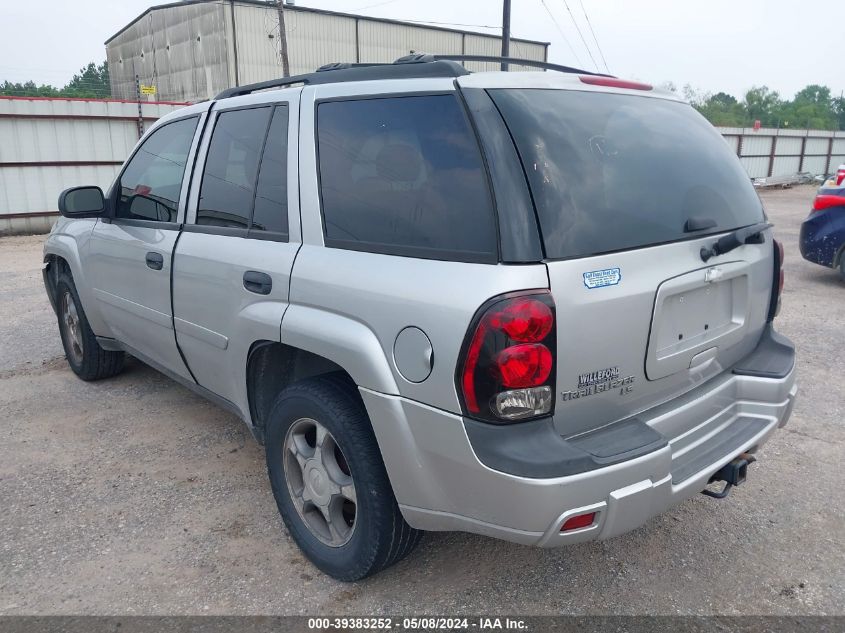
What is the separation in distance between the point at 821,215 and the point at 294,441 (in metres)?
7.37

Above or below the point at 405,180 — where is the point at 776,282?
below

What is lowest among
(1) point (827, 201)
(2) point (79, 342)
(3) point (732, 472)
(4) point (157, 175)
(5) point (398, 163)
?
(2) point (79, 342)

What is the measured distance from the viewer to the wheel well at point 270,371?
2.78 meters

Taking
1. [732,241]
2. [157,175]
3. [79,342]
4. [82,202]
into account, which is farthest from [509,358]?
[79,342]

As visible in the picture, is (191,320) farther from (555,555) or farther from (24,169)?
(24,169)

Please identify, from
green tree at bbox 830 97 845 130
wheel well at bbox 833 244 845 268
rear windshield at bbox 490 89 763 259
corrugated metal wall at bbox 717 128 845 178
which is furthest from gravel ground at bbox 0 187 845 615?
green tree at bbox 830 97 845 130

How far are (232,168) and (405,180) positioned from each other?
1170 mm

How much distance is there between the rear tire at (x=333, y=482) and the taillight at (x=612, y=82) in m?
1.44

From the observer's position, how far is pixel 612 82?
2.65 meters

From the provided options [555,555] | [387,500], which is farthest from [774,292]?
[387,500]

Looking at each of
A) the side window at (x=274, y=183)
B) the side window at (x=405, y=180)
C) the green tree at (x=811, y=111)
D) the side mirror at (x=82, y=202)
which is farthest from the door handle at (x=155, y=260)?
the green tree at (x=811, y=111)

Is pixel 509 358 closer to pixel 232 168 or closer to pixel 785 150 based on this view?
pixel 232 168

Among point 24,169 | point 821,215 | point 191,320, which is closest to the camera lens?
point 191,320

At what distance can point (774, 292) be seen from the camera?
9.66 feet
